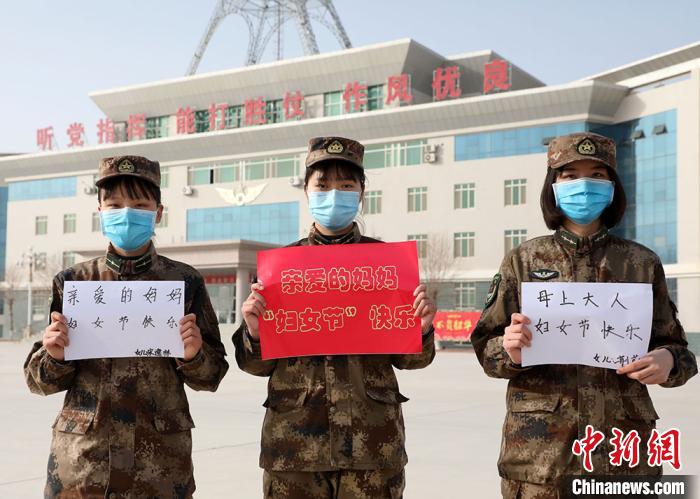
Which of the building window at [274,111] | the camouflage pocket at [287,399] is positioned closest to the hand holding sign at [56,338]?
the camouflage pocket at [287,399]

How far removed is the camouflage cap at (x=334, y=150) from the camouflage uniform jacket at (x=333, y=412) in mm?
844

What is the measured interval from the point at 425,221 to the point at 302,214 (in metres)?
6.81

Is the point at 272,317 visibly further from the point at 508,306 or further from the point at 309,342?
the point at 508,306

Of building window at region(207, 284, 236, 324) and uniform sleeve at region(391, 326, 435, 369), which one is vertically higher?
uniform sleeve at region(391, 326, 435, 369)

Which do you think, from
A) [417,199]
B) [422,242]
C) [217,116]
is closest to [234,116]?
[217,116]

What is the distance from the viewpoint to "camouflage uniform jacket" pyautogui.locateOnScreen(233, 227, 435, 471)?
11.0 ft

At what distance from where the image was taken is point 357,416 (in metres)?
3.41

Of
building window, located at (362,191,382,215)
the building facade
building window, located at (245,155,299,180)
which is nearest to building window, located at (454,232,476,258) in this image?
the building facade

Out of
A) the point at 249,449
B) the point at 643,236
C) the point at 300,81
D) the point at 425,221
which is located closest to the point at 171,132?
the point at 300,81

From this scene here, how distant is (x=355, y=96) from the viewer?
1658 inches

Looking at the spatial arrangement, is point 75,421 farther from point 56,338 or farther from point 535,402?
point 535,402

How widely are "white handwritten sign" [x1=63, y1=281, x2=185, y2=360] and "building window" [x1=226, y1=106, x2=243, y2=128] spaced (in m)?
43.6

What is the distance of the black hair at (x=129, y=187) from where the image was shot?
3.61 metres

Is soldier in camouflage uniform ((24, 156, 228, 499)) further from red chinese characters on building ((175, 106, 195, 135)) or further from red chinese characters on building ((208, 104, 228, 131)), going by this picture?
red chinese characters on building ((175, 106, 195, 135))
